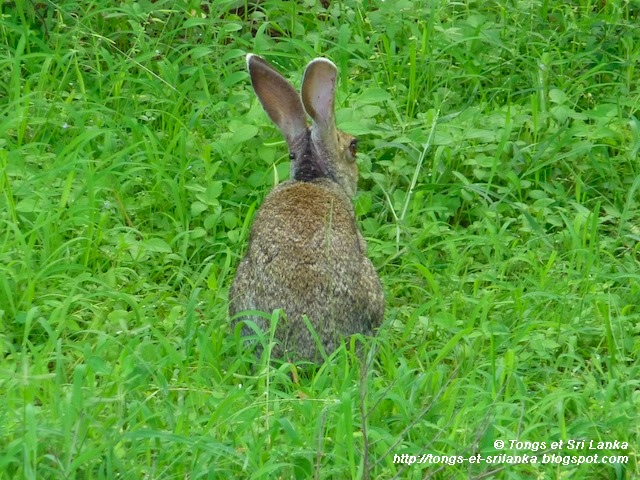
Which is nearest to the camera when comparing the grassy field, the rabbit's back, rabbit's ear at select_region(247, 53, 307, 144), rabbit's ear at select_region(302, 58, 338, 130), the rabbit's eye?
the grassy field

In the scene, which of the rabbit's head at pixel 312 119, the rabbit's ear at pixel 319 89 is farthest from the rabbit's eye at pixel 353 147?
the rabbit's ear at pixel 319 89

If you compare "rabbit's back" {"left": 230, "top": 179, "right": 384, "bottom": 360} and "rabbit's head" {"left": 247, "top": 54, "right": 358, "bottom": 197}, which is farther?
"rabbit's head" {"left": 247, "top": 54, "right": 358, "bottom": 197}

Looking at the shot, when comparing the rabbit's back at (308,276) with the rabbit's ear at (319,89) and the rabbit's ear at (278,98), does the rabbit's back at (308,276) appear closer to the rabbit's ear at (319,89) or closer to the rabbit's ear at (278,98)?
the rabbit's ear at (319,89)

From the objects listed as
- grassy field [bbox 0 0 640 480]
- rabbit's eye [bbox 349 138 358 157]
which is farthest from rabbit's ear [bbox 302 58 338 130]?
grassy field [bbox 0 0 640 480]

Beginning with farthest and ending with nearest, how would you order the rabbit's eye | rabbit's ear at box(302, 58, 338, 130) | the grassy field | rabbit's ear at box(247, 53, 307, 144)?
the rabbit's eye, rabbit's ear at box(247, 53, 307, 144), rabbit's ear at box(302, 58, 338, 130), the grassy field

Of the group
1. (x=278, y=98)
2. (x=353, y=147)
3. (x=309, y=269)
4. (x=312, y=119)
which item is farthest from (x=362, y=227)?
(x=309, y=269)

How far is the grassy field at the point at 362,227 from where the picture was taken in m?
4.57

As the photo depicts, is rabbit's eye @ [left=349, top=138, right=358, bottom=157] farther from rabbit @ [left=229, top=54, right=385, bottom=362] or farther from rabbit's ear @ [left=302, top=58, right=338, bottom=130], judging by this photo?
rabbit @ [left=229, top=54, right=385, bottom=362]

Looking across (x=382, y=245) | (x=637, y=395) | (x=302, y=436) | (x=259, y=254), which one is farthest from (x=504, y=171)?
(x=302, y=436)

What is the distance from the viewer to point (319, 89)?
21.8 ft

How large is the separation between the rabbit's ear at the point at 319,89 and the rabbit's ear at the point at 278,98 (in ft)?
0.51

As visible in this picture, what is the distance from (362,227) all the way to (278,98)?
84 centimetres

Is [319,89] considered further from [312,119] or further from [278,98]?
[278,98]

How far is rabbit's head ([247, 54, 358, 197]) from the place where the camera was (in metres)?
6.62
